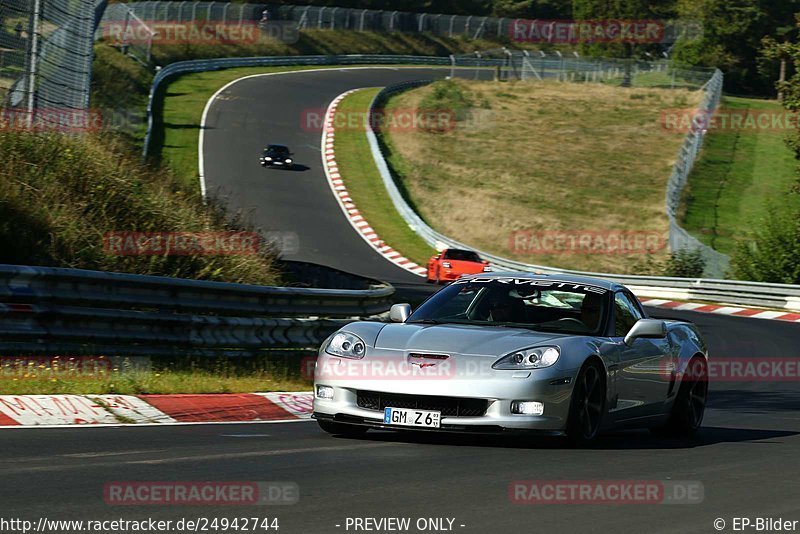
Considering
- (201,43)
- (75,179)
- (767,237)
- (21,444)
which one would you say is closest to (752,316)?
(767,237)

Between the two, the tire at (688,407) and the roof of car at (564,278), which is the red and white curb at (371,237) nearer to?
the tire at (688,407)

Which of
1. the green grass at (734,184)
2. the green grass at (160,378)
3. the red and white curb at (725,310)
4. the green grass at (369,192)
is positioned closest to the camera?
the green grass at (160,378)

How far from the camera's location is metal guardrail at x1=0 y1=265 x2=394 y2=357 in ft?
37.8

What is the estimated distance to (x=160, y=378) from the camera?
11.8m

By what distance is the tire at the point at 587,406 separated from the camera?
9117 millimetres

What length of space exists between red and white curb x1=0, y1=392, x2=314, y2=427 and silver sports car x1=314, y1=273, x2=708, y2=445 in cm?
151

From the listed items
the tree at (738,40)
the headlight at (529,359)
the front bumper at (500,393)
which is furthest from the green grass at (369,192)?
the tree at (738,40)

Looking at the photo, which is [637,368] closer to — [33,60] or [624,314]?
[624,314]

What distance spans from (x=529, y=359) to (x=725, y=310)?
25.7m

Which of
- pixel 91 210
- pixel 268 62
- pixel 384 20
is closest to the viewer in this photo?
pixel 91 210

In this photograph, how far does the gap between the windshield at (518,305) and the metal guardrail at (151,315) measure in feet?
11.7

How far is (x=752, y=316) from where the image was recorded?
32.3 meters

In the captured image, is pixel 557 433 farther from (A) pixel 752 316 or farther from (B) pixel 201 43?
(B) pixel 201 43

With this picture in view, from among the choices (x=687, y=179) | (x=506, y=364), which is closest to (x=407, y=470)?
(x=506, y=364)
